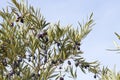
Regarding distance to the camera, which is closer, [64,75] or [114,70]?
[114,70]

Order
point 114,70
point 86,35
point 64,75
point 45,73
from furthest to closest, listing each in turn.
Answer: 1. point 86,35
2. point 64,75
3. point 45,73
4. point 114,70

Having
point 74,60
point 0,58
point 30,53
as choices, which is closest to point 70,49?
point 74,60

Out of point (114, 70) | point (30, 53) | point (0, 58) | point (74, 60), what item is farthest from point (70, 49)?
point (114, 70)

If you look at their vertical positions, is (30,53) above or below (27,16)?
below

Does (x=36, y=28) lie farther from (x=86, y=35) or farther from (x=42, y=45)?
(x=86, y=35)

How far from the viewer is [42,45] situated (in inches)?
254

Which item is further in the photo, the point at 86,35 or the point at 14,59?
the point at 86,35

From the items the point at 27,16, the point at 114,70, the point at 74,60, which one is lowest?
the point at 114,70

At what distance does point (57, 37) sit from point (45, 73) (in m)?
1.00

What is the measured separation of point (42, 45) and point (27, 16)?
73 cm

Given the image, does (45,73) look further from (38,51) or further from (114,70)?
(114,70)

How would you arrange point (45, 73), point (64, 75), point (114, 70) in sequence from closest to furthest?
point (114, 70), point (45, 73), point (64, 75)

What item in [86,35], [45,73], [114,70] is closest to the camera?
[114,70]

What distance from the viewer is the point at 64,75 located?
616cm
